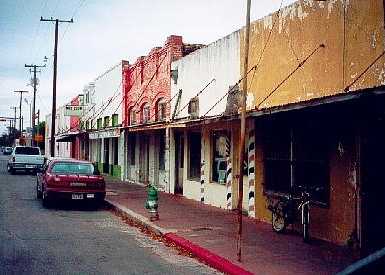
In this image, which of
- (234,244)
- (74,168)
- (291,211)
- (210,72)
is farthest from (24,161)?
(234,244)

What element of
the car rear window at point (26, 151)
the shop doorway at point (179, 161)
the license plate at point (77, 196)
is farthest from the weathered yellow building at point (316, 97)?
the car rear window at point (26, 151)

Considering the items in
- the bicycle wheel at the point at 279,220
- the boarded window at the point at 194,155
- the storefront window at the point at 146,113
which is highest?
the storefront window at the point at 146,113

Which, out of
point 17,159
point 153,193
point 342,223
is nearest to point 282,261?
point 342,223

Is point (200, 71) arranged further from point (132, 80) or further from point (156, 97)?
point (132, 80)

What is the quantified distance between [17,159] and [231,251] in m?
28.7

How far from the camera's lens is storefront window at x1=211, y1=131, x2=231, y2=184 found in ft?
52.7

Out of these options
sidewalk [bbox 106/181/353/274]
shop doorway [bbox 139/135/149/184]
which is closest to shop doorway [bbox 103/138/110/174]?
shop doorway [bbox 139/135/149/184]

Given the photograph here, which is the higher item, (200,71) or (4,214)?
(200,71)

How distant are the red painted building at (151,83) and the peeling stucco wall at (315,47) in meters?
7.68

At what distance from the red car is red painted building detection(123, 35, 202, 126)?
5.40m

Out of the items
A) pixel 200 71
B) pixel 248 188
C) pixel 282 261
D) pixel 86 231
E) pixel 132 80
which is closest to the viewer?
pixel 282 261

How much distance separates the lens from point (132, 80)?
1096 inches

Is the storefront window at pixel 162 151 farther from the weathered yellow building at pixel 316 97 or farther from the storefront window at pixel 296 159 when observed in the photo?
the storefront window at pixel 296 159

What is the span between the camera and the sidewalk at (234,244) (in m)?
8.37
